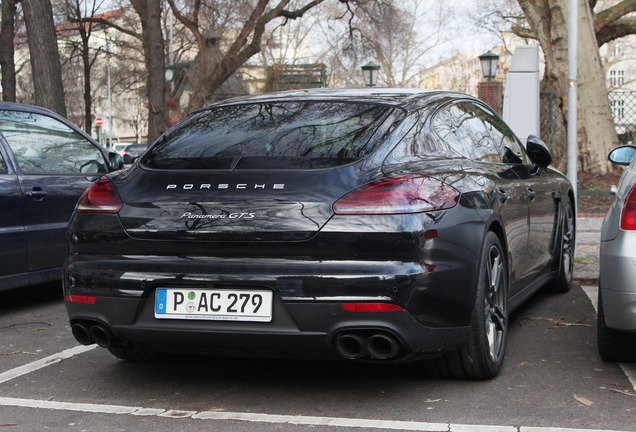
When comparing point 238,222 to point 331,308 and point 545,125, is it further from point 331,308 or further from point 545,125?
point 545,125

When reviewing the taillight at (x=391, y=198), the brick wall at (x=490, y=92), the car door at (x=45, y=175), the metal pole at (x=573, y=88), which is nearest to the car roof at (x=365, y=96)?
the taillight at (x=391, y=198)

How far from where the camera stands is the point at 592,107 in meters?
18.0

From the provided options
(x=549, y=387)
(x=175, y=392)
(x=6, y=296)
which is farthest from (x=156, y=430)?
(x=6, y=296)

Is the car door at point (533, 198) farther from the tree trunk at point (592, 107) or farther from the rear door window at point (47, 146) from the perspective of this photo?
the tree trunk at point (592, 107)

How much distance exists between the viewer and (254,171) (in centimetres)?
420

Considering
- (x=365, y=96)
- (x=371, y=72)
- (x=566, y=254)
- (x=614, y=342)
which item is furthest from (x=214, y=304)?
(x=371, y=72)

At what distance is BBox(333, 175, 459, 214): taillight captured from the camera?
3.97 meters

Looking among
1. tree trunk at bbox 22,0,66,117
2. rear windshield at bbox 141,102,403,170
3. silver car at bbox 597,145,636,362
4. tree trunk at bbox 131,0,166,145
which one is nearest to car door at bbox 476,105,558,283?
silver car at bbox 597,145,636,362

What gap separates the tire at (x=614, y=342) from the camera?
16.0ft

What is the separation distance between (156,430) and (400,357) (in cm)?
112

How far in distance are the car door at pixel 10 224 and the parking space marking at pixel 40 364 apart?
144 cm

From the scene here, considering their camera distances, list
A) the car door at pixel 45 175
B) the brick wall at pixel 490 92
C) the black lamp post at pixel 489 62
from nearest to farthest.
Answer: the car door at pixel 45 175
the brick wall at pixel 490 92
the black lamp post at pixel 489 62

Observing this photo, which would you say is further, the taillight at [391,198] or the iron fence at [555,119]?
the iron fence at [555,119]

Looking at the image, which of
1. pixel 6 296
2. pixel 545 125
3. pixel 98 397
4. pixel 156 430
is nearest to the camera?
pixel 156 430
